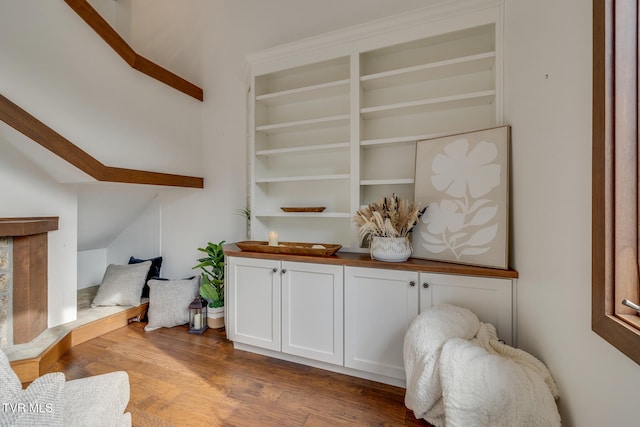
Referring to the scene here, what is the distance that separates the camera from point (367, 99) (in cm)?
226

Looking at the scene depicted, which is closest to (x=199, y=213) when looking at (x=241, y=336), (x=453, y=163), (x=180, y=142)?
(x=180, y=142)

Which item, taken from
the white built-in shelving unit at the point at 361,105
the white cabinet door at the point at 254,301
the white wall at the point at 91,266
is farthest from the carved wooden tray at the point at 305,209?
the white wall at the point at 91,266

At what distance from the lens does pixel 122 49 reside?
2291mm

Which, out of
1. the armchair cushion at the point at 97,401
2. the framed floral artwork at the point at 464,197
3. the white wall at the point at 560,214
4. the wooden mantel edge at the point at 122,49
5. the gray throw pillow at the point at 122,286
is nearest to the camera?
the armchair cushion at the point at 97,401

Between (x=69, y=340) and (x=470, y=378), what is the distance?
2.86 m

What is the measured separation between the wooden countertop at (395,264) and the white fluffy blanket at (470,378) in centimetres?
25

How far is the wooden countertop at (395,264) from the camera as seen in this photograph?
154cm

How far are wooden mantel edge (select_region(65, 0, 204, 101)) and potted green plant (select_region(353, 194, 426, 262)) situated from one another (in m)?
2.34

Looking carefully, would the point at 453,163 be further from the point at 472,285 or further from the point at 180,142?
the point at 180,142

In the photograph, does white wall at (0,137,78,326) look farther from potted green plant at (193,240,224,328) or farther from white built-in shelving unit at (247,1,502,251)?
white built-in shelving unit at (247,1,502,251)

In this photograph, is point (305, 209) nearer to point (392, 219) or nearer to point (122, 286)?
point (392, 219)

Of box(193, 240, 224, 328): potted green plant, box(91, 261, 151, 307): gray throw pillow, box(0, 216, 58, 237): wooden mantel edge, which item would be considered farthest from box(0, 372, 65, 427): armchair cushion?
box(91, 261, 151, 307): gray throw pillow

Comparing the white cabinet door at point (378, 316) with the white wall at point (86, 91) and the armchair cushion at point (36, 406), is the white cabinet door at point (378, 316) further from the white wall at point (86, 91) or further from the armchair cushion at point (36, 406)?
the white wall at point (86, 91)

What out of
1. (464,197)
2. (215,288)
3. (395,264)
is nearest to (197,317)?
(215,288)
